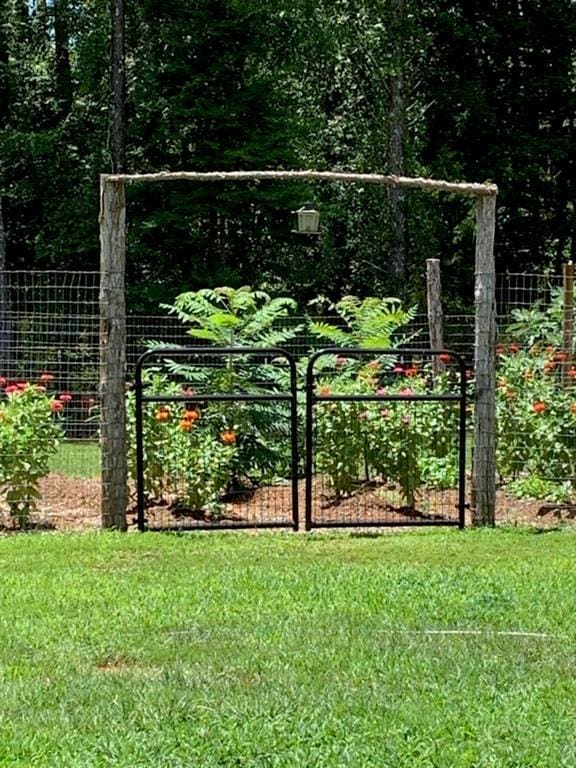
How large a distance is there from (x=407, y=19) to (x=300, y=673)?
728 inches

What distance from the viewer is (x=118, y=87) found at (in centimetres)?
1997

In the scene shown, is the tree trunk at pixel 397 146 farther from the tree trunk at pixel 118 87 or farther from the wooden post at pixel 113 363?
the wooden post at pixel 113 363

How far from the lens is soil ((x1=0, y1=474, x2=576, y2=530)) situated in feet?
26.3

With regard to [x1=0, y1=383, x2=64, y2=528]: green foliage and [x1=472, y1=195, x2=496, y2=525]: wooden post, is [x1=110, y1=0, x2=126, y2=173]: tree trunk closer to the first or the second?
[x1=0, y1=383, x2=64, y2=528]: green foliage

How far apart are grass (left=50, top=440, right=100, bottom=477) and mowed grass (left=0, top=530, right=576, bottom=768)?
2.72 m

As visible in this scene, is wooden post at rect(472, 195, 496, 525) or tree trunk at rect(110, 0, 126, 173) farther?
tree trunk at rect(110, 0, 126, 173)

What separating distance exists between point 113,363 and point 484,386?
2561mm

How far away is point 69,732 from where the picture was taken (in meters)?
3.69

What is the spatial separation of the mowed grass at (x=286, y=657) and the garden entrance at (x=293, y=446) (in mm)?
1186

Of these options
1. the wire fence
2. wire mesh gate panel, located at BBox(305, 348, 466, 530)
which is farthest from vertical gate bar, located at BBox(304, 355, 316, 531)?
the wire fence

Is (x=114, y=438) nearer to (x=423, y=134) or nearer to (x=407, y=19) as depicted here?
(x=407, y=19)

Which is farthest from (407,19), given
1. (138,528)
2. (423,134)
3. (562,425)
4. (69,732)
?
(69,732)

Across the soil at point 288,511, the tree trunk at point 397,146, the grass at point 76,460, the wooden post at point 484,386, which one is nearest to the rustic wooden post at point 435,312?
the soil at point 288,511

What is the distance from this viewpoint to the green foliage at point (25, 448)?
7875 millimetres
